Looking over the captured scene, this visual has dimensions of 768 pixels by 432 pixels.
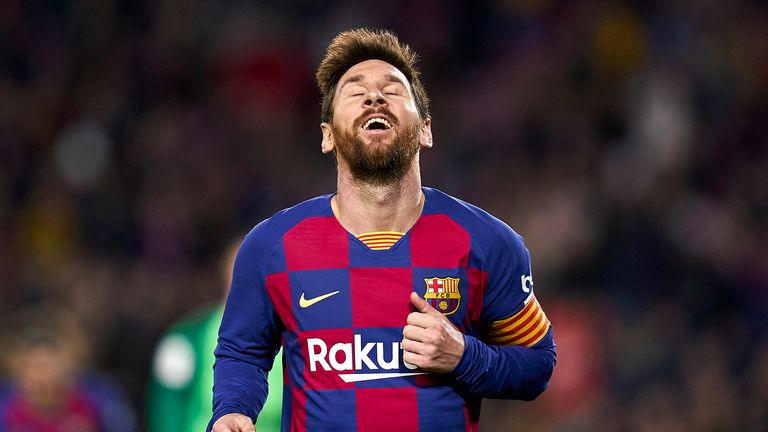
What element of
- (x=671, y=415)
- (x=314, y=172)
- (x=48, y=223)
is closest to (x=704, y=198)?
(x=671, y=415)

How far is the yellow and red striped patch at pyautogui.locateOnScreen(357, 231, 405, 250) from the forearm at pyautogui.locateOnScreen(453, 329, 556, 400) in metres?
0.38

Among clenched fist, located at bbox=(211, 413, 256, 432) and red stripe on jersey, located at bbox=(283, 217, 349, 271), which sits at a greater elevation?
red stripe on jersey, located at bbox=(283, 217, 349, 271)

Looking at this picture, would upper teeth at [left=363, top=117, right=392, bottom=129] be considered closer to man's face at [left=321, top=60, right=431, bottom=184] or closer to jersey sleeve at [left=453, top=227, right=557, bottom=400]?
man's face at [left=321, top=60, right=431, bottom=184]

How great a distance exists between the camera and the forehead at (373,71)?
400 centimetres

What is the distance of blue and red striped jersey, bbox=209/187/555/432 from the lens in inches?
148

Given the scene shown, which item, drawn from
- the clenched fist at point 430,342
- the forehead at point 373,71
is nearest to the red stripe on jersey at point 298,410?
the clenched fist at point 430,342

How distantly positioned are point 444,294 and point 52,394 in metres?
4.37

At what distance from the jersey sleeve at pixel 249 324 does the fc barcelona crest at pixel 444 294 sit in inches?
19.5

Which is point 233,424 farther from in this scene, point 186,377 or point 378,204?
point 186,377

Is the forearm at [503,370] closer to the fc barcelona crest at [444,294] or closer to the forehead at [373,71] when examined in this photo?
the fc barcelona crest at [444,294]

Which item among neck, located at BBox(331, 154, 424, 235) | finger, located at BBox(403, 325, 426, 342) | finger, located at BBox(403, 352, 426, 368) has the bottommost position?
finger, located at BBox(403, 352, 426, 368)

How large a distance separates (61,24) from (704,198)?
650 centimetres

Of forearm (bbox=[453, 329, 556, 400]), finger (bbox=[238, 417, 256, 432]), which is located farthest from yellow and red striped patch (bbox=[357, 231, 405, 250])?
finger (bbox=[238, 417, 256, 432])

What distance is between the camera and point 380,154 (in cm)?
386
